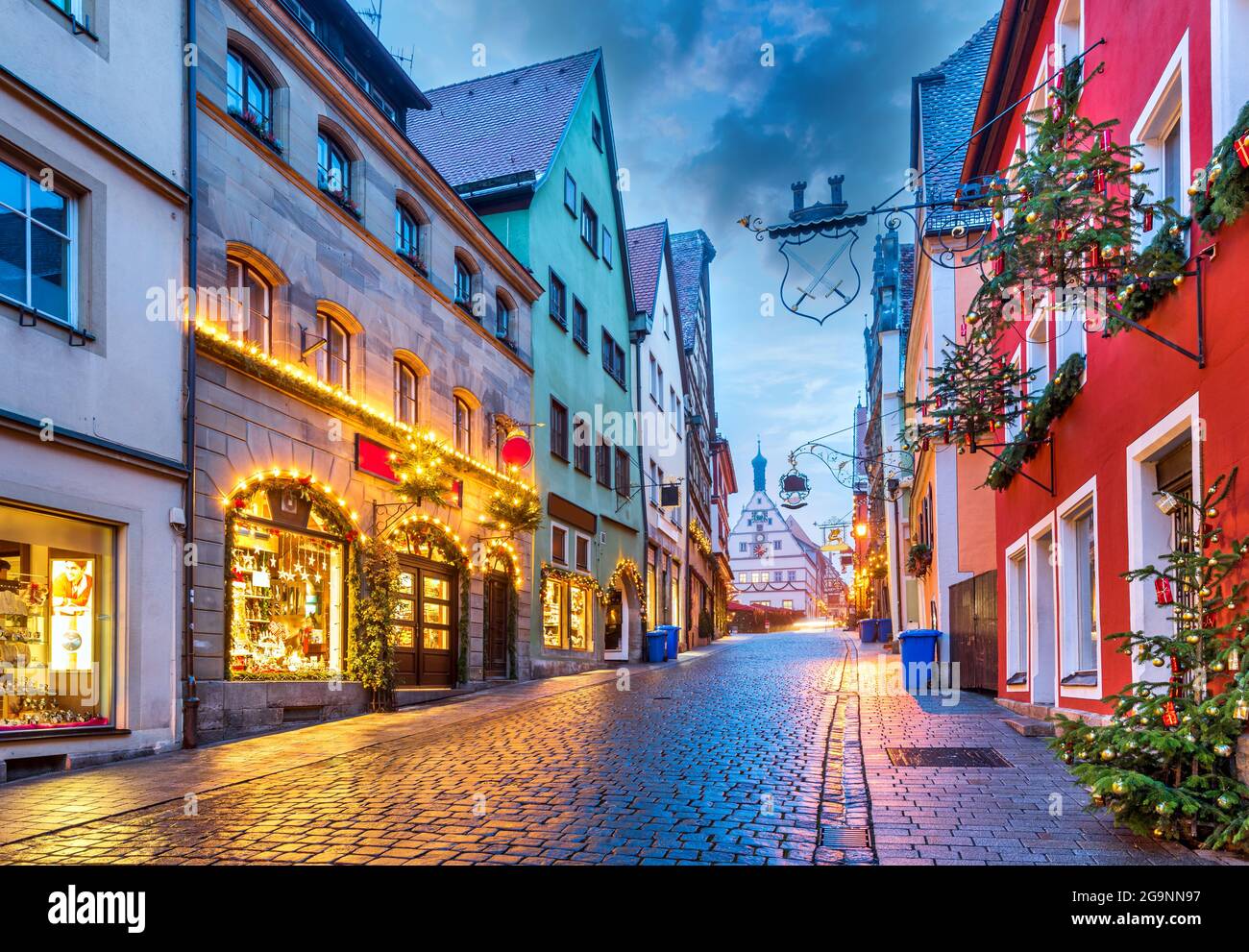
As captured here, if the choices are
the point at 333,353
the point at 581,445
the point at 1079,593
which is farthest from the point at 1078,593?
the point at 581,445

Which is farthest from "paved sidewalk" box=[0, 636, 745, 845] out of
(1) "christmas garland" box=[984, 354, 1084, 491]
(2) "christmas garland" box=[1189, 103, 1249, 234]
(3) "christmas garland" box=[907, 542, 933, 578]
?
(3) "christmas garland" box=[907, 542, 933, 578]

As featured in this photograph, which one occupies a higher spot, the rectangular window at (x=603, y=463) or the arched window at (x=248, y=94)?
the arched window at (x=248, y=94)

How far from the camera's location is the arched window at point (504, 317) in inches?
860

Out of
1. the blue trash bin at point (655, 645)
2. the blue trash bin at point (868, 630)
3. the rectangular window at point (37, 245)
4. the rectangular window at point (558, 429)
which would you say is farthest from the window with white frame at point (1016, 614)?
the blue trash bin at point (868, 630)

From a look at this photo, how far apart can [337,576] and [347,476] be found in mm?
1378

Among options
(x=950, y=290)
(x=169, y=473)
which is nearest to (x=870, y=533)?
(x=950, y=290)

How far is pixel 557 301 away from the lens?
83.7ft

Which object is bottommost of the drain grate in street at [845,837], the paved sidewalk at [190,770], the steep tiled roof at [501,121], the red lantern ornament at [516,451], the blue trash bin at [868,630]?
the blue trash bin at [868,630]

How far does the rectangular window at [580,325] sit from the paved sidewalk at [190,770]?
45.0 feet

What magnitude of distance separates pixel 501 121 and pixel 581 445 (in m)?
8.37

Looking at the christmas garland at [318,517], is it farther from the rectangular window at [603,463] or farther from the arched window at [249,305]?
the rectangular window at [603,463]

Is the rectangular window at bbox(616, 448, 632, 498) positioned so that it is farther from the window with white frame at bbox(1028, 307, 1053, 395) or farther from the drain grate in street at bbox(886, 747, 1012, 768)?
the drain grate in street at bbox(886, 747, 1012, 768)

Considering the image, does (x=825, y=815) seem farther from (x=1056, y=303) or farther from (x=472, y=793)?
(x=1056, y=303)

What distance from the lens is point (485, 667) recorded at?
19.8m
